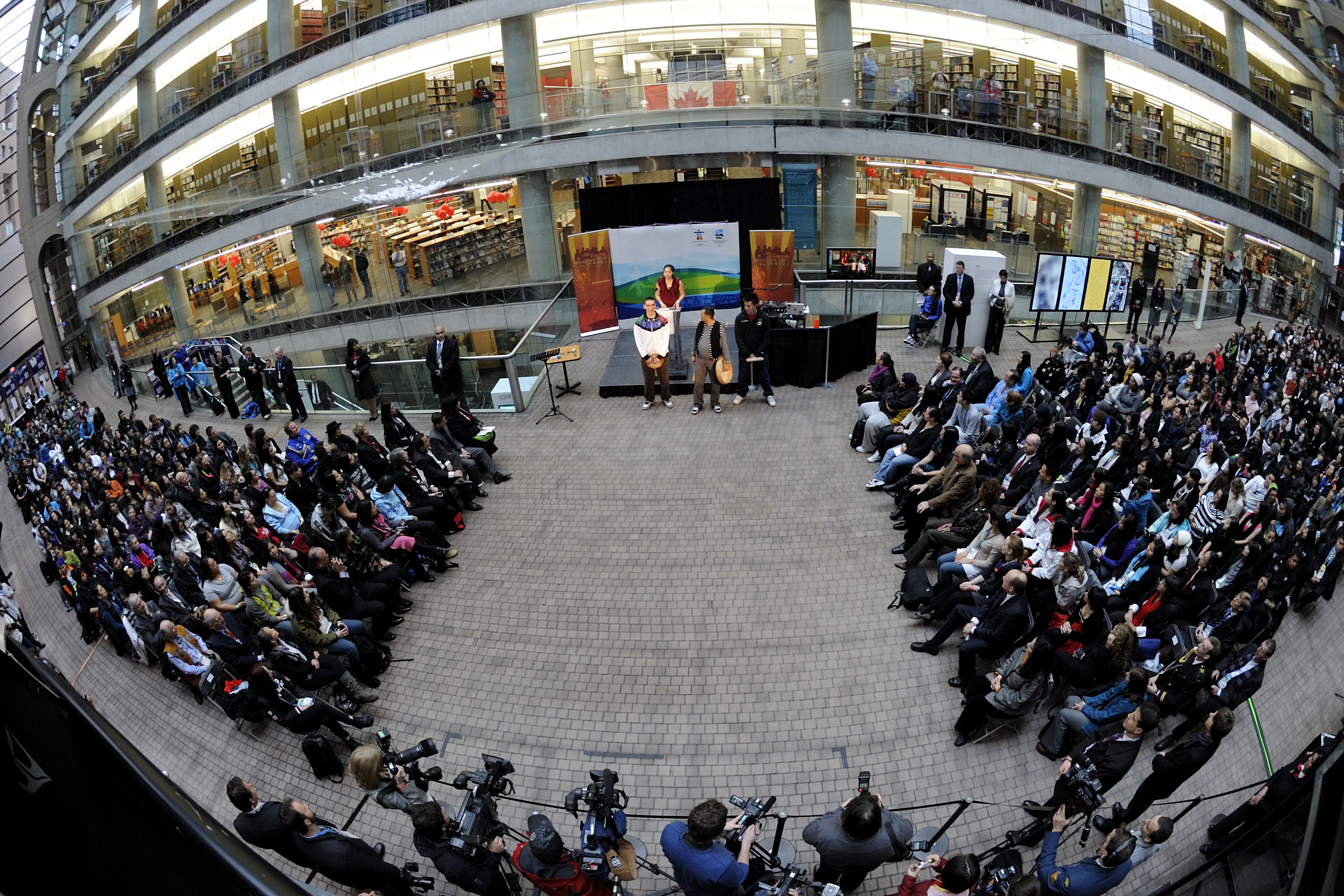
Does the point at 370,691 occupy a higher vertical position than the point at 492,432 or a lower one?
lower

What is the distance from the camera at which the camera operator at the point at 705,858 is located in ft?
15.9

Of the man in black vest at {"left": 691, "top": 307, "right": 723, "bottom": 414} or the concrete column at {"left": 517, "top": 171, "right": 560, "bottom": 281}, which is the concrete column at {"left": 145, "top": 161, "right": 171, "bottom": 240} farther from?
the man in black vest at {"left": 691, "top": 307, "right": 723, "bottom": 414}

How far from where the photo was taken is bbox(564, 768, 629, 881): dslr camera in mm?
5184

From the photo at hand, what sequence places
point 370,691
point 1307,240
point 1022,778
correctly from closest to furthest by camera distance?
point 1022,778
point 370,691
point 1307,240

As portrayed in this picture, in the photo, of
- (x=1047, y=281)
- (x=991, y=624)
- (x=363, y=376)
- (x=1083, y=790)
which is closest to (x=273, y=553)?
(x=363, y=376)

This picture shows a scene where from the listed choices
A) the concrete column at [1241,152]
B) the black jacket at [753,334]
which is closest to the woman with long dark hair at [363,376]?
the black jacket at [753,334]

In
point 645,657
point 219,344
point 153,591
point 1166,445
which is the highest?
point 219,344

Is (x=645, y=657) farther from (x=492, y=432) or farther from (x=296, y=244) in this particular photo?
(x=296, y=244)

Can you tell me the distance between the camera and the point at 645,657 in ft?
26.5

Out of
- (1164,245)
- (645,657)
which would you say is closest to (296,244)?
(645,657)

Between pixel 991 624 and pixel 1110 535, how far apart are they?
206 centimetres

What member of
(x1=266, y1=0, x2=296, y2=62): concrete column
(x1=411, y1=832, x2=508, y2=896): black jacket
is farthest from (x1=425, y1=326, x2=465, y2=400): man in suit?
(x1=266, y1=0, x2=296, y2=62): concrete column

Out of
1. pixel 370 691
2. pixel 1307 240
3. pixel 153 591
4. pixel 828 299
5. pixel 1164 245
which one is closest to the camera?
pixel 370 691

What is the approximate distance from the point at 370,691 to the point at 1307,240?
31.3 metres
